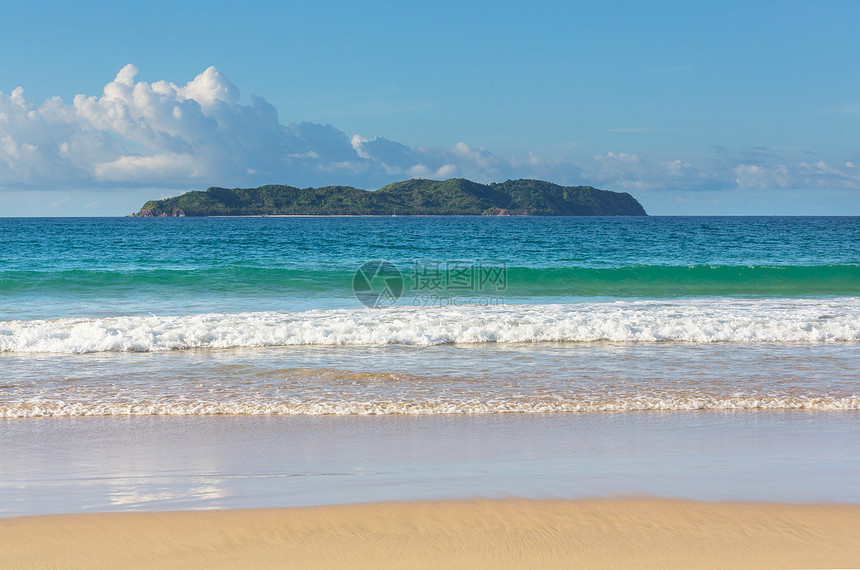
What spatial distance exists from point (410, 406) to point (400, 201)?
423 feet

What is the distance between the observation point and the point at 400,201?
134500 mm

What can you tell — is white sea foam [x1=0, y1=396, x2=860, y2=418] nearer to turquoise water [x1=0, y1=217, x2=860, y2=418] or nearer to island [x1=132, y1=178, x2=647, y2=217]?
turquoise water [x1=0, y1=217, x2=860, y2=418]

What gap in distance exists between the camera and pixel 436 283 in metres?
23.1

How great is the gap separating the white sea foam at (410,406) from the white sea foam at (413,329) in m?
3.47

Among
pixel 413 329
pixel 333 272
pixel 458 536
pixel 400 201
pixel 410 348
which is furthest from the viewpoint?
pixel 400 201

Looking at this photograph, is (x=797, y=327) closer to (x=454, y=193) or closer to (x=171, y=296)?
(x=171, y=296)

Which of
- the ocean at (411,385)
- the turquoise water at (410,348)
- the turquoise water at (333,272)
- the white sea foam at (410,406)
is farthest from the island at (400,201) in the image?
the white sea foam at (410,406)

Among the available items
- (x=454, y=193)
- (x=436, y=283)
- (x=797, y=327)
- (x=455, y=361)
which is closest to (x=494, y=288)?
(x=436, y=283)

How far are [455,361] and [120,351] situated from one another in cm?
519

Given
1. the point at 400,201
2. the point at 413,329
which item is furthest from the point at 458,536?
the point at 400,201

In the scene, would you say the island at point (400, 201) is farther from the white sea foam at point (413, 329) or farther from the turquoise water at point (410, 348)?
the white sea foam at point (413, 329)

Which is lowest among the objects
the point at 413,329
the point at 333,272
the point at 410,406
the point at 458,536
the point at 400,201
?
the point at 458,536

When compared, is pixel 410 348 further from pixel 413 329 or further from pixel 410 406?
pixel 410 406

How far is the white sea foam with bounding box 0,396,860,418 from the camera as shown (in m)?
6.88
